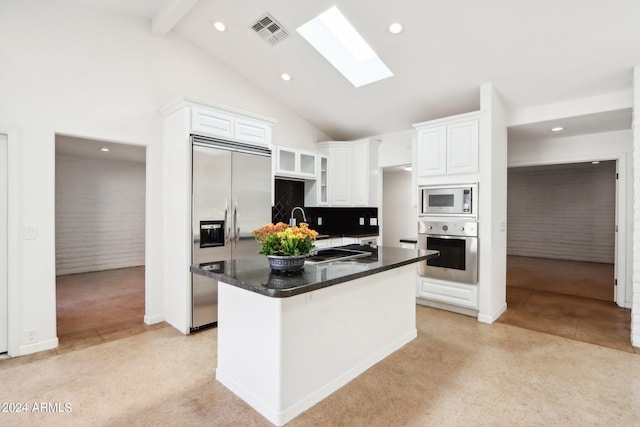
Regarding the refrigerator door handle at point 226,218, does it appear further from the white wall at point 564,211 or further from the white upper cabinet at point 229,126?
the white wall at point 564,211

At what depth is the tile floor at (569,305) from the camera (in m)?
3.41

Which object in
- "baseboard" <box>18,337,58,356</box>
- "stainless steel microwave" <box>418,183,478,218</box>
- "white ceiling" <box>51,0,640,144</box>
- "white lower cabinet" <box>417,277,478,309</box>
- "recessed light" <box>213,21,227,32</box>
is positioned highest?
"recessed light" <box>213,21,227,32</box>

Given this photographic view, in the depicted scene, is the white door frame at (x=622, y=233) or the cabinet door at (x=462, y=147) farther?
the white door frame at (x=622, y=233)

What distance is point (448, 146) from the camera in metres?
3.92

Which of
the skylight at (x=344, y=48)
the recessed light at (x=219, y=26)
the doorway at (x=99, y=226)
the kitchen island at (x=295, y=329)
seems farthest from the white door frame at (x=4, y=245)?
the skylight at (x=344, y=48)

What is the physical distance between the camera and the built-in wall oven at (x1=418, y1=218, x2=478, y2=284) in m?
3.77

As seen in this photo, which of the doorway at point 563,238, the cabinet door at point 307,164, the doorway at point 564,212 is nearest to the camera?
the doorway at point 563,238

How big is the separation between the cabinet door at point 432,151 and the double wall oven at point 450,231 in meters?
0.22

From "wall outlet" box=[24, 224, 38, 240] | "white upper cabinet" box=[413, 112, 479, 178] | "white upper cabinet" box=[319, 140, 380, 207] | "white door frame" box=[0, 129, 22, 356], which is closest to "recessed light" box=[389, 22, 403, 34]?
"white upper cabinet" box=[413, 112, 479, 178]

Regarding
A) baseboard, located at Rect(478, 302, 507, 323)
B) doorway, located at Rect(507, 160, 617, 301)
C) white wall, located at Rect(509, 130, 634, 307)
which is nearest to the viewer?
baseboard, located at Rect(478, 302, 507, 323)

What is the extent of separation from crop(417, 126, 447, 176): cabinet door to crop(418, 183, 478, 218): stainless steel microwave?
8.4 inches

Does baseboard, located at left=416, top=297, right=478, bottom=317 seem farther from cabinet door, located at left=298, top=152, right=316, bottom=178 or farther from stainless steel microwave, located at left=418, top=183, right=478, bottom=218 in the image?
cabinet door, located at left=298, top=152, right=316, bottom=178

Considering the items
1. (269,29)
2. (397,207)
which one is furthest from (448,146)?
(397,207)

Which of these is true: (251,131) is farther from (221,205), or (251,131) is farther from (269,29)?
(269,29)
